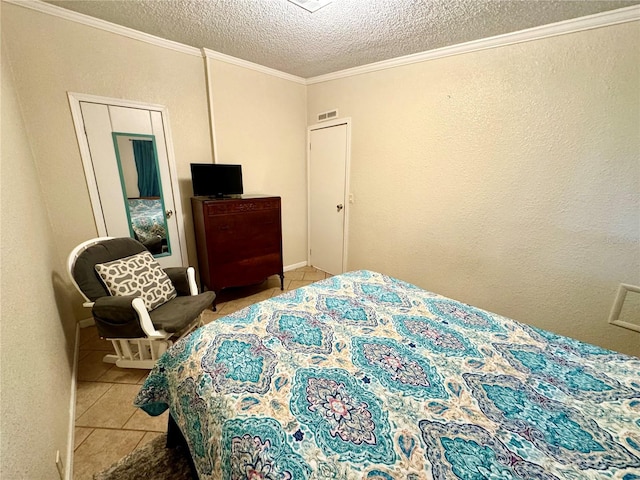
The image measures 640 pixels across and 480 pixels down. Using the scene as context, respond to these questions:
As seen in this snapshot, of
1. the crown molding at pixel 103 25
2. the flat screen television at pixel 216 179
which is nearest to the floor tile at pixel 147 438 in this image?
the flat screen television at pixel 216 179

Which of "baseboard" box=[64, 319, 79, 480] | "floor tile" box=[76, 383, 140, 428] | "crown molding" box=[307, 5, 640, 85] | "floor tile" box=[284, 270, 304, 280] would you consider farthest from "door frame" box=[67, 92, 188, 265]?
"crown molding" box=[307, 5, 640, 85]

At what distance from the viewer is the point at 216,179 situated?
2.68m

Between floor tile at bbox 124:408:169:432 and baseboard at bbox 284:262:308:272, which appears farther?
baseboard at bbox 284:262:308:272

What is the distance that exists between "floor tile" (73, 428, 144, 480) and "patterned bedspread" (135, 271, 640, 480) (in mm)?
391

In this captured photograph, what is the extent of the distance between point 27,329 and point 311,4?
2441 mm

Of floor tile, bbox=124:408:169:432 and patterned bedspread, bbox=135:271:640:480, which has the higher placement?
patterned bedspread, bbox=135:271:640:480

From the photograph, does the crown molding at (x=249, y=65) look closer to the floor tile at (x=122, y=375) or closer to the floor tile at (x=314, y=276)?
the floor tile at (x=314, y=276)

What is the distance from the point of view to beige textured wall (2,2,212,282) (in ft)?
6.10

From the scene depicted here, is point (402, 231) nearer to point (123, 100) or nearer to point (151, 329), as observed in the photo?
point (151, 329)

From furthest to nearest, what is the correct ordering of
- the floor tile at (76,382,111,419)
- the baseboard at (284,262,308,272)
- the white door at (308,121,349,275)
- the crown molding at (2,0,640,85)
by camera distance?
the baseboard at (284,262,308,272) → the white door at (308,121,349,275) → the crown molding at (2,0,640,85) → the floor tile at (76,382,111,419)

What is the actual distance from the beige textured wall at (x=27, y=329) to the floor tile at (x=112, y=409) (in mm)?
143

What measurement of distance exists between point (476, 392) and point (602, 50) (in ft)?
8.04

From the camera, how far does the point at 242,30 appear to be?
2.13 metres

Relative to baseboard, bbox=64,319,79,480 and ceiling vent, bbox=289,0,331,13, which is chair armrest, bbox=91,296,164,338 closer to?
baseboard, bbox=64,319,79,480
